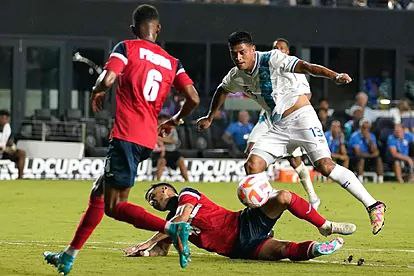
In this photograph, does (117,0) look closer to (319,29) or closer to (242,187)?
(319,29)

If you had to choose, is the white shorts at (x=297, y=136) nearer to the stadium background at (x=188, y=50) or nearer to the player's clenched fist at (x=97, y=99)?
the player's clenched fist at (x=97, y=99)

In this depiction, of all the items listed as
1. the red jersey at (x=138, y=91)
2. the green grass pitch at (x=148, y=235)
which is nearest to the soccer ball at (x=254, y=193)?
the green grass pitch at (x=148, y=235)

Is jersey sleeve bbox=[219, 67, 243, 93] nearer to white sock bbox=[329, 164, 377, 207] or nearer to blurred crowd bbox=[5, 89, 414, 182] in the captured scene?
white sock bbox=[329, 164, 377, 207]

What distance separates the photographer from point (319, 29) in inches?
1291

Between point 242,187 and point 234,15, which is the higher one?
point 234,15

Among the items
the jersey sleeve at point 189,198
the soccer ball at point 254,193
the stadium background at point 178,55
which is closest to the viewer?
the soccer ball at point 254,193

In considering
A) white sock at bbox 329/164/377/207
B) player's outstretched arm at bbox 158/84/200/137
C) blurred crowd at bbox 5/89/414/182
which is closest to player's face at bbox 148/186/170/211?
player's outstretched arm at bbox 158/84/200/137

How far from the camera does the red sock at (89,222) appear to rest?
10203 millimetres

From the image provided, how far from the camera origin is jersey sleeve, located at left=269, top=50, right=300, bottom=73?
499 inches

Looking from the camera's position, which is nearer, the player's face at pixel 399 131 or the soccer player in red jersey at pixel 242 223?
the soccer player in red jersey at pixel 242 223

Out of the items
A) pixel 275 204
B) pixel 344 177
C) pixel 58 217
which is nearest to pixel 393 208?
pixel 58 217

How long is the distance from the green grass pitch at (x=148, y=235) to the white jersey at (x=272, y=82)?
64.5 inches

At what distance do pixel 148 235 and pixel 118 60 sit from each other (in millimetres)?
4911

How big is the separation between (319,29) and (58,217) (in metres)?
16.6
